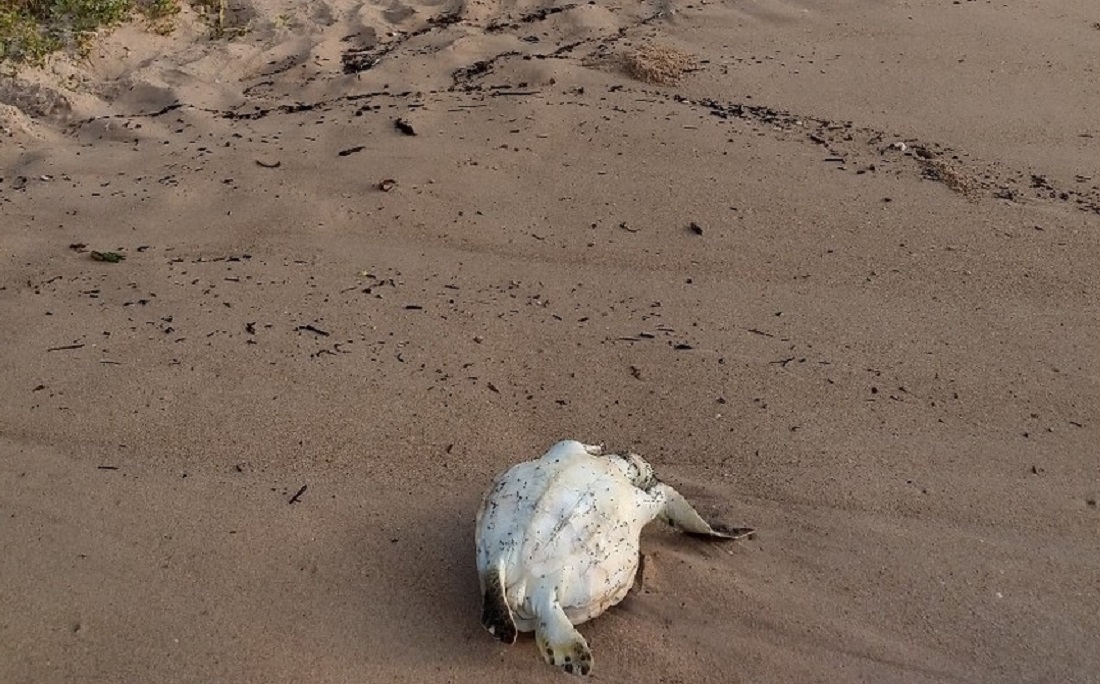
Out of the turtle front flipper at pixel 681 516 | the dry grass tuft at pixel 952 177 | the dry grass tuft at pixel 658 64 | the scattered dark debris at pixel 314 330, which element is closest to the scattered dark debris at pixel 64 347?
the scattered dark debris at pixel 314 330

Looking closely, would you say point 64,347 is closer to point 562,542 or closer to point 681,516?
point 562,542

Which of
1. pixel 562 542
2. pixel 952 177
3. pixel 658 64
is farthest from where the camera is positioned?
pixel 658 64

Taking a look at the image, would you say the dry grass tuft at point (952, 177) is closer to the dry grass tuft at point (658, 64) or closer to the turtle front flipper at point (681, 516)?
the dry grass tuft at point (658, 64)

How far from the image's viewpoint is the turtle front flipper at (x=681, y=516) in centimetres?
249

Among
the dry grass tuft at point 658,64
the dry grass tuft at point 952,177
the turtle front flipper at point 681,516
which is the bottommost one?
the turtle front flipper at point 681,516

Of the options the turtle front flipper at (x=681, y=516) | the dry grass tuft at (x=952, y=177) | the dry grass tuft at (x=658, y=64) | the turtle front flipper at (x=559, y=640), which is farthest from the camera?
the dry grass tuft at (x=658, y=64)

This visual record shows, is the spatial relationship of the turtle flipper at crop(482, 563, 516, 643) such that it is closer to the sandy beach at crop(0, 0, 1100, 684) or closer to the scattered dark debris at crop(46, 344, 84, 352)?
the sandy beach at crop(0, 0, 1100, 684)

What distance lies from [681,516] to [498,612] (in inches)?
21.4

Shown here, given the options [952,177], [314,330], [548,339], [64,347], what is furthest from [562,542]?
[952,177]

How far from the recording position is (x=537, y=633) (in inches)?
85.5

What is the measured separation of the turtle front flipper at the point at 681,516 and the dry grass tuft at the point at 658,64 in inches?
109

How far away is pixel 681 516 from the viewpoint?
8.16ft

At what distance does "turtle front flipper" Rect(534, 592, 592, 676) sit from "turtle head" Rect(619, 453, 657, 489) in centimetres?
43

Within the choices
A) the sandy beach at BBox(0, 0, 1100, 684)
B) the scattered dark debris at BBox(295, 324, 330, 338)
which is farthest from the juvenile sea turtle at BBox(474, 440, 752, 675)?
the scattered dark debris at BBox(295, 324, 330, 338)
